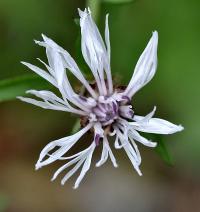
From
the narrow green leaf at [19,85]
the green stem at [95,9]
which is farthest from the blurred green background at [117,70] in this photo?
the narrow green leaf at [19,85]

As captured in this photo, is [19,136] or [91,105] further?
[19,136]

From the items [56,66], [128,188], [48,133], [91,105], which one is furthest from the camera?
[128,188]

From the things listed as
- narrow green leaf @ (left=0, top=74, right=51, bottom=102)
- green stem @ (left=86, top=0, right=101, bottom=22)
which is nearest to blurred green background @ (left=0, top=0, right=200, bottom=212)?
green stem @ (left=86, top=0, right=101, bottom=22)

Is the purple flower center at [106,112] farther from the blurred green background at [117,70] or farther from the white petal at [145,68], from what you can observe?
the blurred green background at [117,70]

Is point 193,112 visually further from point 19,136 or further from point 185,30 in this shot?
point 19,136

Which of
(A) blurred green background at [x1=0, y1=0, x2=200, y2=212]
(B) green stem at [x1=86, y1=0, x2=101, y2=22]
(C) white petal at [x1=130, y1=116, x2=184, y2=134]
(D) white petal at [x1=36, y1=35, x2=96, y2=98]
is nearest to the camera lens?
(D) white petal at [x1=36, y1=35, x2=96, y2=98]

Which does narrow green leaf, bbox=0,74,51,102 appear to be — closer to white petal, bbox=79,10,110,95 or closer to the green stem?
white petal, bbox=79,10,110,95

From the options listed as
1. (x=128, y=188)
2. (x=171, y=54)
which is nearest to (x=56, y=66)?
(x=171, y=54)
